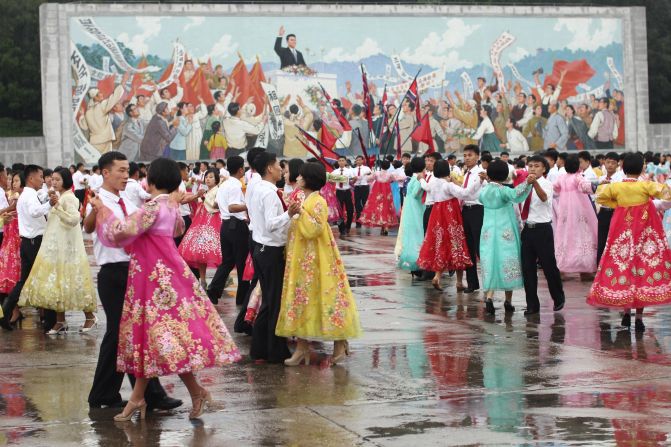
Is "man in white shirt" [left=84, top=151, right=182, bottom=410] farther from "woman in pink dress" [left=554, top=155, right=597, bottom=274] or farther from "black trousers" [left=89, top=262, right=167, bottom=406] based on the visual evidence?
"woman in pink dress" [left=554, top=155, right=597, bottom=274]

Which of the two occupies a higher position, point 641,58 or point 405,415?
point 641,58

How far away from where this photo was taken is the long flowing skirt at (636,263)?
959 cm

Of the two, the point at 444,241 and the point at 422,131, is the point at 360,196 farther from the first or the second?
the point at 444,241

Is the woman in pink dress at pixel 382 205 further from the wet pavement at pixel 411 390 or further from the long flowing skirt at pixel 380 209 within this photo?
the wet pavement at pixel 411 390

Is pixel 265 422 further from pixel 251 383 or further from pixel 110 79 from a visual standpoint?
pixel 110 79

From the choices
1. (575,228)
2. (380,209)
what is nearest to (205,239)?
(575,228)

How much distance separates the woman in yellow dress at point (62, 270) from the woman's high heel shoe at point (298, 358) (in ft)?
8.63

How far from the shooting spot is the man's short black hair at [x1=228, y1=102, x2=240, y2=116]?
3438cm

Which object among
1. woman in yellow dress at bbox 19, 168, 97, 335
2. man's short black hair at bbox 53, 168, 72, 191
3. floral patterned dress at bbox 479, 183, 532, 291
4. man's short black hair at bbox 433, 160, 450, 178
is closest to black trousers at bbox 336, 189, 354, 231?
man's short black hair at bbox 433, 160, 450, 178

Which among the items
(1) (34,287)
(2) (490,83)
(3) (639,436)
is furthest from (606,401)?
(2) (490,83)

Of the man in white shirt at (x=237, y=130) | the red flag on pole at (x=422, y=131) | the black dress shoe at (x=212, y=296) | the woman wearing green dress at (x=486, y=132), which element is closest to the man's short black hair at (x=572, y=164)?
the black dress shoe at (x=212, y=296)

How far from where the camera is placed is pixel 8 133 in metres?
43.8

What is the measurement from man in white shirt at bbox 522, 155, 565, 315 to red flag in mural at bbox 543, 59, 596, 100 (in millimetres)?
28111

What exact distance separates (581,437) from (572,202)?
335 inches
